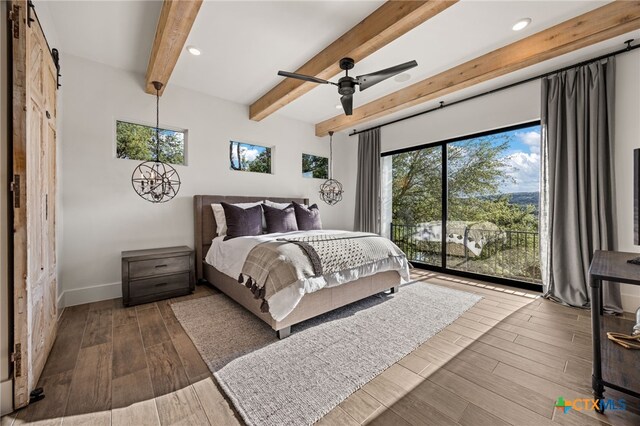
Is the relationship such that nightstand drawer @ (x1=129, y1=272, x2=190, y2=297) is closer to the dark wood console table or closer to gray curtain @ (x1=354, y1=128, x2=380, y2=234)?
gray curtain @ (x1=354, y1=128, x2=380, y2=234)

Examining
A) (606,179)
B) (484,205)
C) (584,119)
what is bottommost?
(484,205)

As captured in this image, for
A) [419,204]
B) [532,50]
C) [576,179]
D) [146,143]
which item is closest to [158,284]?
[146,143]

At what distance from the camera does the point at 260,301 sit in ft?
8.11

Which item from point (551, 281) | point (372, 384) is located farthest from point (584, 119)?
point (372, 384)

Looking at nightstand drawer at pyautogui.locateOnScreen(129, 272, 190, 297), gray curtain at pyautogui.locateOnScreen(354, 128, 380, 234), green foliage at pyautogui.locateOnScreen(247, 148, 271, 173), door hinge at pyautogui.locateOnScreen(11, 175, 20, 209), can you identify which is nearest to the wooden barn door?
door hinge at pyautogui.locateOnScreen(11, 175, 20, 209)

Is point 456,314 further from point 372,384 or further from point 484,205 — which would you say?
point 484,205

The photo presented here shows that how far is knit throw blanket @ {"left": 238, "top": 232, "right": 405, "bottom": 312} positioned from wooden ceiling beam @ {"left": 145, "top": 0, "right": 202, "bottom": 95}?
2.04m

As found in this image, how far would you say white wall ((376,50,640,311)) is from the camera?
279 centimetres

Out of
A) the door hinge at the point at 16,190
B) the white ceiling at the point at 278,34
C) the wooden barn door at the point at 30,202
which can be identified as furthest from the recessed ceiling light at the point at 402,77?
the door hinge at the point at 16,190

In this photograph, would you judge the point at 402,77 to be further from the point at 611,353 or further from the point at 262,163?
the point at 611,353

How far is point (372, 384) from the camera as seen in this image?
5.58 ft

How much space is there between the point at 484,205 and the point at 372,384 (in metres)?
3.46

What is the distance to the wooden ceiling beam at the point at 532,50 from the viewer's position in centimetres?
225

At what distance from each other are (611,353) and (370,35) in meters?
2.94
